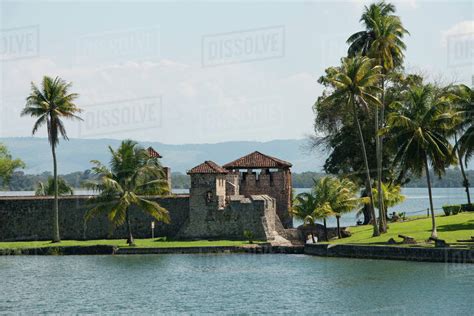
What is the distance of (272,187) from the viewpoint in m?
71.1

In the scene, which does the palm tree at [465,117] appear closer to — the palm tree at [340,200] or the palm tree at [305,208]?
the palm tree at [340,200]

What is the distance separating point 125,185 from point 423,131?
19.5 m

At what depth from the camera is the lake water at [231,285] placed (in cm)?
4356

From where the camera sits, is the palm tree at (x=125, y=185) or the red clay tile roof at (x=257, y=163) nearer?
the palm tree at (x=125, y=185)

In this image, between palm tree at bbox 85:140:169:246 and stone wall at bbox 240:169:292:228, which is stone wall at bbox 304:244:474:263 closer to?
stone wall at bbox 240:169:292:228

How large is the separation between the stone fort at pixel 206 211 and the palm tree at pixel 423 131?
10510mm

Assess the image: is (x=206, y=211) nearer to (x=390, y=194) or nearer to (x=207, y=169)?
(x=207, y=169)

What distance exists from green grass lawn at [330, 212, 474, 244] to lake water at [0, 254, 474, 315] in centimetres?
430

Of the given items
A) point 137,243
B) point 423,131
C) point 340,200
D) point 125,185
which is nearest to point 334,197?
point 340,200

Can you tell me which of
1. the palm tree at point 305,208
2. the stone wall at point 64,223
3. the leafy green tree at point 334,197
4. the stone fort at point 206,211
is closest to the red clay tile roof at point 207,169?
the stone fort at point 206,211

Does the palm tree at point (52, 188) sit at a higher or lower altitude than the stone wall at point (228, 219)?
higher

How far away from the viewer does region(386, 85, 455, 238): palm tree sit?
5956cm


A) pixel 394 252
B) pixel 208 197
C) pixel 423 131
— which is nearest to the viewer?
pixel 394 252

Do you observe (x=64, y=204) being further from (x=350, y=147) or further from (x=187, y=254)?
(x=350, y=147)
